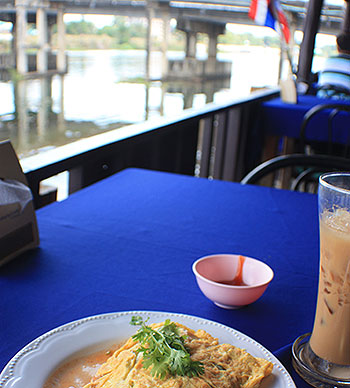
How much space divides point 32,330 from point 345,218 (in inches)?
15.6

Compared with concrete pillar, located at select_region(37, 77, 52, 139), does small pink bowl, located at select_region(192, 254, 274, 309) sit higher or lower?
higher

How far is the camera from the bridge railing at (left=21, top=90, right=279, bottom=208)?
1.36 m

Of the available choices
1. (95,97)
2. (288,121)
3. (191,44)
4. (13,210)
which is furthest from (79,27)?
(13,210)

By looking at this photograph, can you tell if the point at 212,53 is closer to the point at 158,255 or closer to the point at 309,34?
the point at 158,255

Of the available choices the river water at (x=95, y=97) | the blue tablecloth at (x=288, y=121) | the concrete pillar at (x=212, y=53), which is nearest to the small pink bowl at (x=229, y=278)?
the blue tablecloth at (x=288, y=121)

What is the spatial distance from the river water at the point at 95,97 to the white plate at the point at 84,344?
4.33 meters

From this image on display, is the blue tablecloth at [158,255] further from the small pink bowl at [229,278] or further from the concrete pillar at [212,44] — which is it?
the concrete pillar at [212,44]

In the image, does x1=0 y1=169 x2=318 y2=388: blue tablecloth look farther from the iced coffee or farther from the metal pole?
the metal pole

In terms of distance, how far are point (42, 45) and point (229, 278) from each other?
15683 mm

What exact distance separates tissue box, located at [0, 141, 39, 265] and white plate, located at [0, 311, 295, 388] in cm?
28

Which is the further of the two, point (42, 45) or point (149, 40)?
point (149, 40)

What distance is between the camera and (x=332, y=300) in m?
0.51

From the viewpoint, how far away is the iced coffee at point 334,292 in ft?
1.59

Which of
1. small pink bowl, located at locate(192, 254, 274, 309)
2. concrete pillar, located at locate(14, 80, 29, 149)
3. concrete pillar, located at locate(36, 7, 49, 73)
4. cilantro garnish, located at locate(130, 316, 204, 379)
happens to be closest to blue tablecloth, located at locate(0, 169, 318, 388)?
small pink bowl, located at locate(192, 254, 274, 309)
